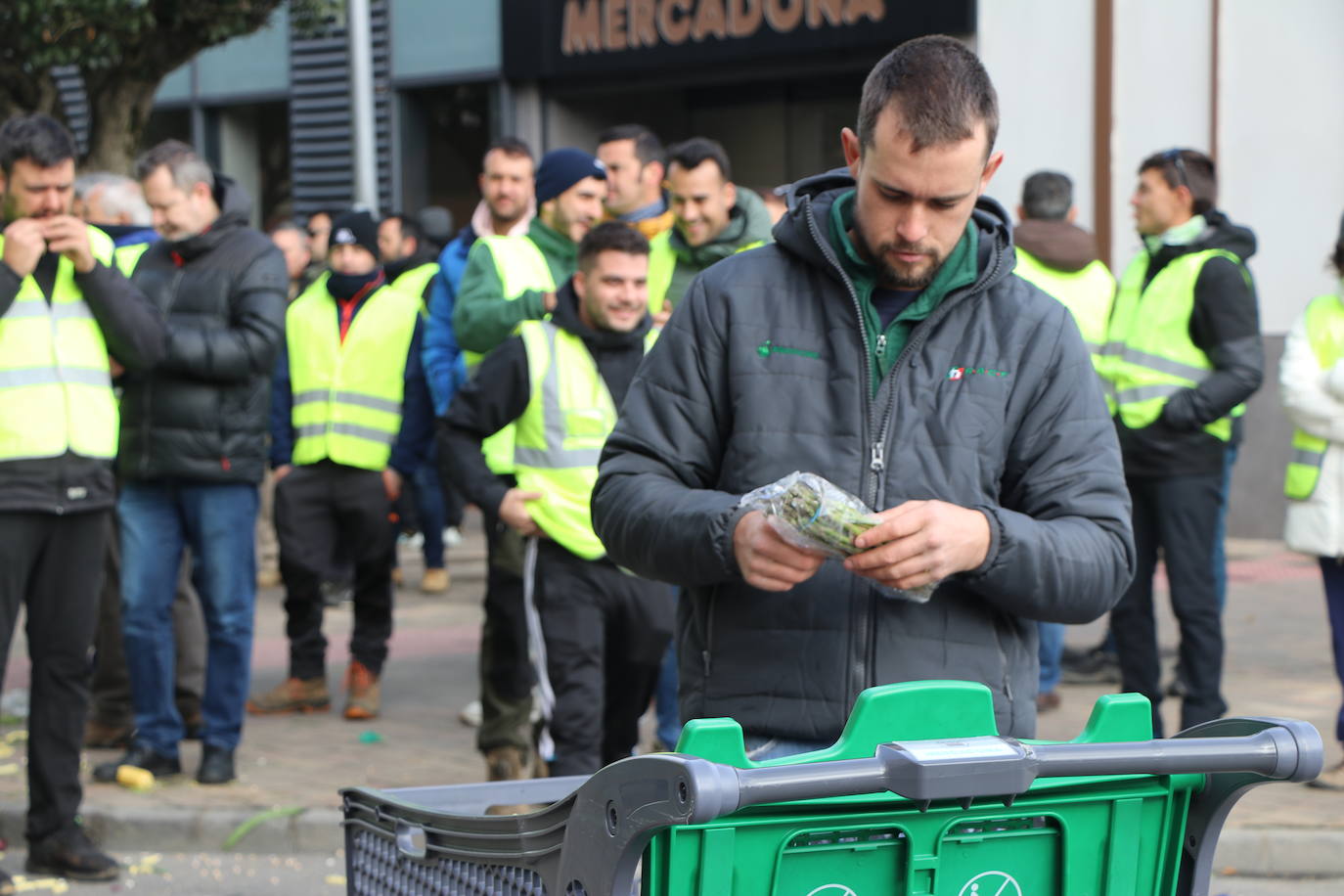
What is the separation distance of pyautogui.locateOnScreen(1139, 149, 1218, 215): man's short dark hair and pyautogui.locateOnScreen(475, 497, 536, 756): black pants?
9.71 feet

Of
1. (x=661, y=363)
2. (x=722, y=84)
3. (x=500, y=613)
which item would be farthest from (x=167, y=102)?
(x=661, y=363)

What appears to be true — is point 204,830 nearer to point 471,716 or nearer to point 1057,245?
point 471,716

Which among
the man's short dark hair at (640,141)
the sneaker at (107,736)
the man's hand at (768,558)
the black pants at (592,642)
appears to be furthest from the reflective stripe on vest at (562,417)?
the man's hand at (768,558)

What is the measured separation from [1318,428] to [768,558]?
441 centimetres

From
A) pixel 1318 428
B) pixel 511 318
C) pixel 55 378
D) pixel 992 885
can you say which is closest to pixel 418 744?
pixel 511 318

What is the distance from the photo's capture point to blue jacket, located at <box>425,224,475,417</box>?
286 inches

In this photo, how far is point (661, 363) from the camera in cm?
298

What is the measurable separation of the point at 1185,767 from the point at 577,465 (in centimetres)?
377

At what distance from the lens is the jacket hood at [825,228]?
9.45 feet

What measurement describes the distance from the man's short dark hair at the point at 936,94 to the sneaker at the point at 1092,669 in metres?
5.96

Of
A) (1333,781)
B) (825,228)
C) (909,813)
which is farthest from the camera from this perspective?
(1333,781)

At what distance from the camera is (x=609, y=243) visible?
5695 mm

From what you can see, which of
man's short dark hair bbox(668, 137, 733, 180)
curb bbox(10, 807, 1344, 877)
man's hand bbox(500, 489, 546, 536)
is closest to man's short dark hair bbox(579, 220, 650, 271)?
man's hand bbox(500, 489, 546, 536)

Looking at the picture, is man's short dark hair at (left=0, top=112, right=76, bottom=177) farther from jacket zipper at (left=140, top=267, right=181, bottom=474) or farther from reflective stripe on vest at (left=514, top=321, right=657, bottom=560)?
reflective stripe on vest at (left=514, top=321, right=657, bottom=560)
